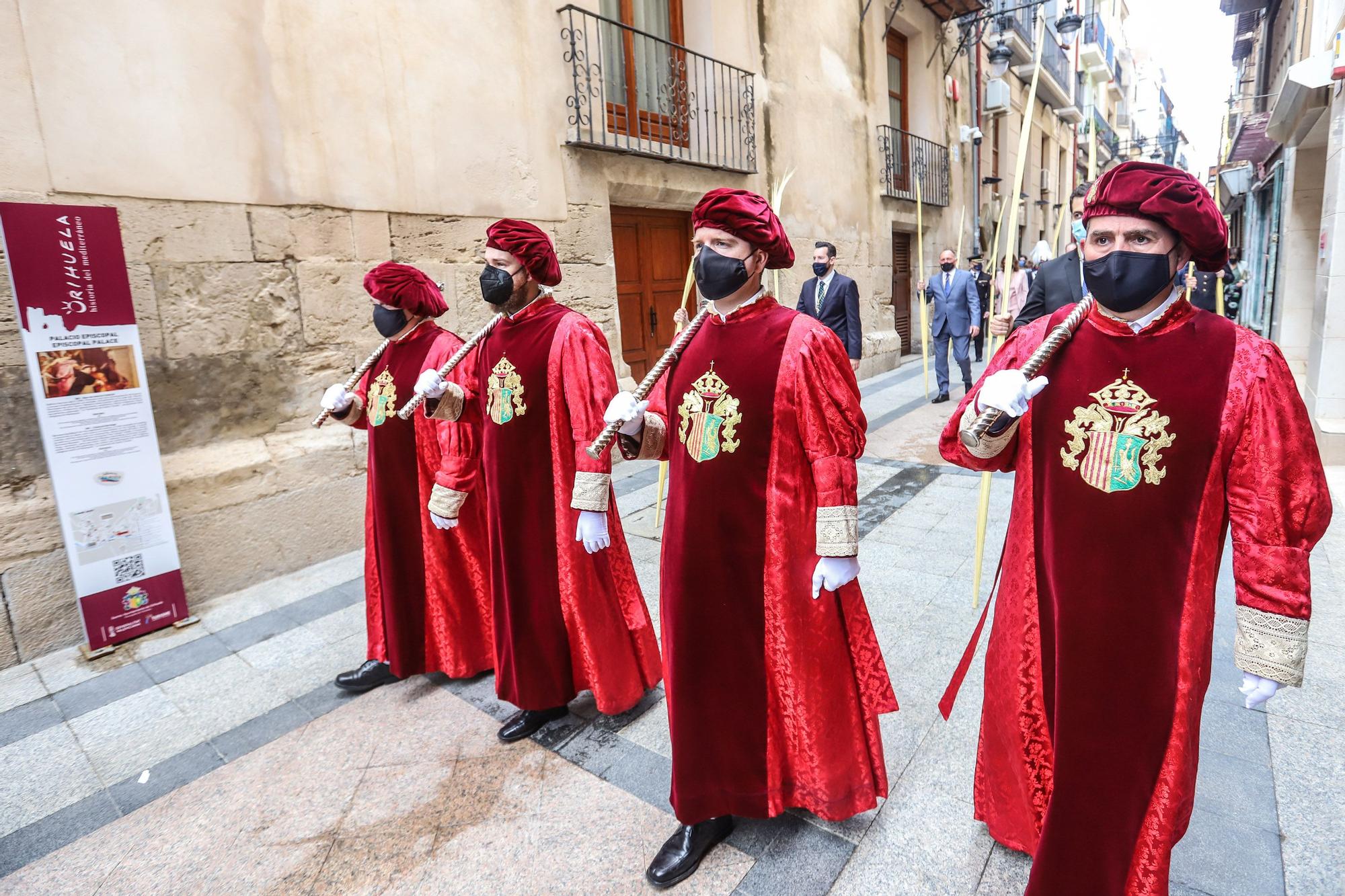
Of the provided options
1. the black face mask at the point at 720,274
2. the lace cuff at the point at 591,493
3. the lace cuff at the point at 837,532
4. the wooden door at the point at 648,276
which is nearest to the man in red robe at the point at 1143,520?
the lace cuff at the point at 837,532

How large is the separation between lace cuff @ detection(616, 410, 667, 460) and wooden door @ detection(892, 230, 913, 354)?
463 inches

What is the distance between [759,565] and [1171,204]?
4.08ft

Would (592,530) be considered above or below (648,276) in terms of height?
below

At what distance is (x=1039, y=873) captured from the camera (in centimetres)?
171

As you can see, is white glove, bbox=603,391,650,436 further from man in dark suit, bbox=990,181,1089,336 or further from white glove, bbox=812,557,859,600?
man in dark suit, bbox=990,181,1089,336

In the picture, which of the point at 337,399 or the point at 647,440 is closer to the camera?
the point at 647,440

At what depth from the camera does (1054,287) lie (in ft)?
14.3

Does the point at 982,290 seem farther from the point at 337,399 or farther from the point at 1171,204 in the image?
the point at 1171,204

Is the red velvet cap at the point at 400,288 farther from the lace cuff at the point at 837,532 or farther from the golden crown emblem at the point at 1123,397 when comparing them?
the golden crown emblem at the point at 1123,397

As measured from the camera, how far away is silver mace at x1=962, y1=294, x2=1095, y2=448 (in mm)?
1592

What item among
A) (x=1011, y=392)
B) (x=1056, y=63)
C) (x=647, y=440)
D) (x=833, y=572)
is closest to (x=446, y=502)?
(x=647, y=440)

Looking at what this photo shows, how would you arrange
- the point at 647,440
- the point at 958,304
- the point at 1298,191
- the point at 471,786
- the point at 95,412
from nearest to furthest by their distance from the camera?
the point at 647,440
the point at 471,786
the point at 95,412
the point at 1298,191
the point at 958,304

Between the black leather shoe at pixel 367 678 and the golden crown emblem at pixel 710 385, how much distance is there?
213 cm

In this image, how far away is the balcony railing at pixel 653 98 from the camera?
6336 millimetres
